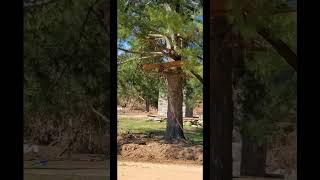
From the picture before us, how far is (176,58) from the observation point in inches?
394

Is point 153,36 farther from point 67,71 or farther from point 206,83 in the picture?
point 206,83

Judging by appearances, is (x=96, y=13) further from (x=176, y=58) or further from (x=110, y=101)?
(x=176, y=58)

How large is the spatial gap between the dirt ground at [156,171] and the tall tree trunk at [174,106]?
5.07 feet

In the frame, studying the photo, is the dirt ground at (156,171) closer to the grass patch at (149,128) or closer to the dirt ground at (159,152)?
the dirt ground at (159,152)

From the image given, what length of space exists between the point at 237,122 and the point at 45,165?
109 centimetres

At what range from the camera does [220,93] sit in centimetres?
250

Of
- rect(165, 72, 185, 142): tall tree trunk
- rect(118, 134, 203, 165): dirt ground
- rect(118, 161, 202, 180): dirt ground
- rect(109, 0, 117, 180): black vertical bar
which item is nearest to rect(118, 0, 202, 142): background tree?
rect(165, 72, 185, 142): tall tree trunk

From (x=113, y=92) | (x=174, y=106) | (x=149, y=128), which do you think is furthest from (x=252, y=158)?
(x=149, y=128)

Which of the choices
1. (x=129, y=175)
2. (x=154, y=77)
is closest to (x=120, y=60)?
(x=154, y=77)

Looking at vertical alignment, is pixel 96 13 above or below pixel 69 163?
above

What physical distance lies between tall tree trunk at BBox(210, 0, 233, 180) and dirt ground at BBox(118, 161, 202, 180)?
5369mm

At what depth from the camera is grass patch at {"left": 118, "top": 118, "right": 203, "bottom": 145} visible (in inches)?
465

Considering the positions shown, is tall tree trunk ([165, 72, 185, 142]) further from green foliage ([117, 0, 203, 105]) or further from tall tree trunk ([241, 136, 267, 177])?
tall tree trunk ([241, 136, 267, 177])

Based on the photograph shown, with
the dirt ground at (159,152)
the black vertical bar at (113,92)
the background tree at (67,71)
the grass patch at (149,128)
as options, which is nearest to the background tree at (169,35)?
the dirt ground at (159,152)
